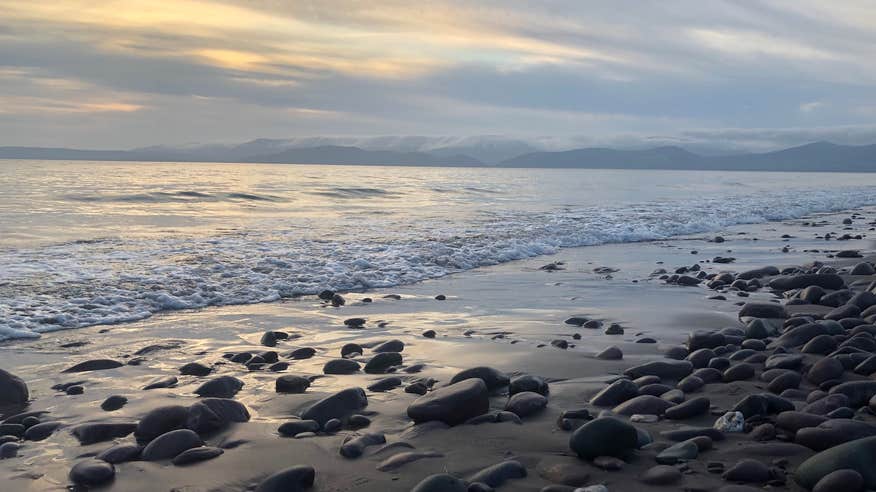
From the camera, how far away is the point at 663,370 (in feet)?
17.6

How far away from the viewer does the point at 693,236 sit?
18969 millimetres

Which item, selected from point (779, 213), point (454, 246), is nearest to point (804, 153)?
point (779, 213)

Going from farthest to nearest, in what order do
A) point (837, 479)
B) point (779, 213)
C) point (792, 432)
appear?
1. point (779, 213)
2. point (792, 432)
3. point (837, 479)

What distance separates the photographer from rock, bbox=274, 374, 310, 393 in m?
5.12

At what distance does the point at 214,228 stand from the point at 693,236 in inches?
479

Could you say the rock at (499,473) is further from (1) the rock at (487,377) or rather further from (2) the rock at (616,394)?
(1) the rock at (487,377)

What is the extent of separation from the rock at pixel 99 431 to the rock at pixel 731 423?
338cm

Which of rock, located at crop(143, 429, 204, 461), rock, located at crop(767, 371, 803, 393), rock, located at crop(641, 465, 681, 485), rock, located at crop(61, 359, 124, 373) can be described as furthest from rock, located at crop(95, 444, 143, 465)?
rock, located at crop(767, 371, 803, 393)

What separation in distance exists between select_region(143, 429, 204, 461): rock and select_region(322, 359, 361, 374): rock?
1.66m

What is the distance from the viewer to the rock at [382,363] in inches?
225

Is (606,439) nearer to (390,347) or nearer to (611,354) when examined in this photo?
(611,354)

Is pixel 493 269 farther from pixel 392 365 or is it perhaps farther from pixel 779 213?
pixel 779 213

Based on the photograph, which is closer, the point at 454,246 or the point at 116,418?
the point at 116,418

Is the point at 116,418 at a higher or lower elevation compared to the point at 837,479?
lower
